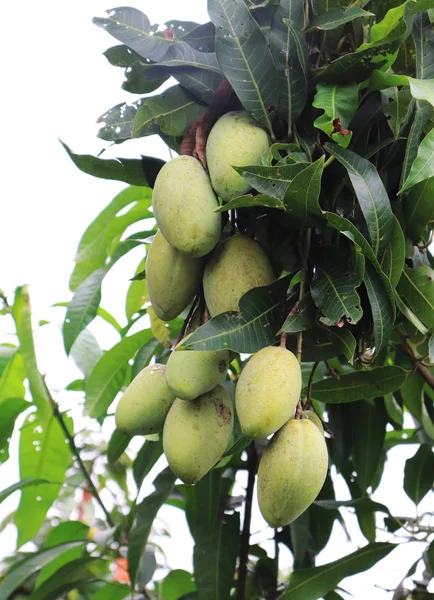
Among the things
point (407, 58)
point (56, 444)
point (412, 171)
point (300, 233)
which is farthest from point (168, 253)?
point (56, 444)

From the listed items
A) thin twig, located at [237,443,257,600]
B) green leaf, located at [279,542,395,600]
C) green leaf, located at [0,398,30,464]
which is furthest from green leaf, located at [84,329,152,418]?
green leaf, located at [279,542,395,600]

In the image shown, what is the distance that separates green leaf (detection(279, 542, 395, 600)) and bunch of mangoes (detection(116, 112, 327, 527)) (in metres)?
0.44

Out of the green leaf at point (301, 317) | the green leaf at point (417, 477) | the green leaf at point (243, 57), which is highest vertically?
the green leaf at point (243, 57)

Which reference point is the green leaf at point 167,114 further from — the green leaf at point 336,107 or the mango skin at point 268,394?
the mango skin at point 268,394

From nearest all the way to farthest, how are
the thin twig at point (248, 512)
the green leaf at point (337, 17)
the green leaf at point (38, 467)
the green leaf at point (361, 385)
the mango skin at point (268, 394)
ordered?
the mango skin at point (268, 394)
the green leaf at point (337, 17)
the green leaf at point (361, 385)
the thin twig at point (248, 512)
the green leaf at point (38, 467)

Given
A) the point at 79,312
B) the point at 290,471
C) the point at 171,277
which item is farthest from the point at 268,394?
the point at 79,312

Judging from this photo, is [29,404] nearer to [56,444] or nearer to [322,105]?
[56,444]

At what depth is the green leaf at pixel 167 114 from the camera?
800mm

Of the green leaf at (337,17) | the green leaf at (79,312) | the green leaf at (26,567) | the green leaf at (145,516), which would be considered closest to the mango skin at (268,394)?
the green leaf at (337,17)

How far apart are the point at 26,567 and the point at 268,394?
2.83 feet

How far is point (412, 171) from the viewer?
665 mm

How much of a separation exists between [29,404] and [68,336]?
0.31 meters

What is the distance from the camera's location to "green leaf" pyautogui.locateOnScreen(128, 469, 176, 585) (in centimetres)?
113

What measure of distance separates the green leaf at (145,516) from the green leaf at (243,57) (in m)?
0.70
